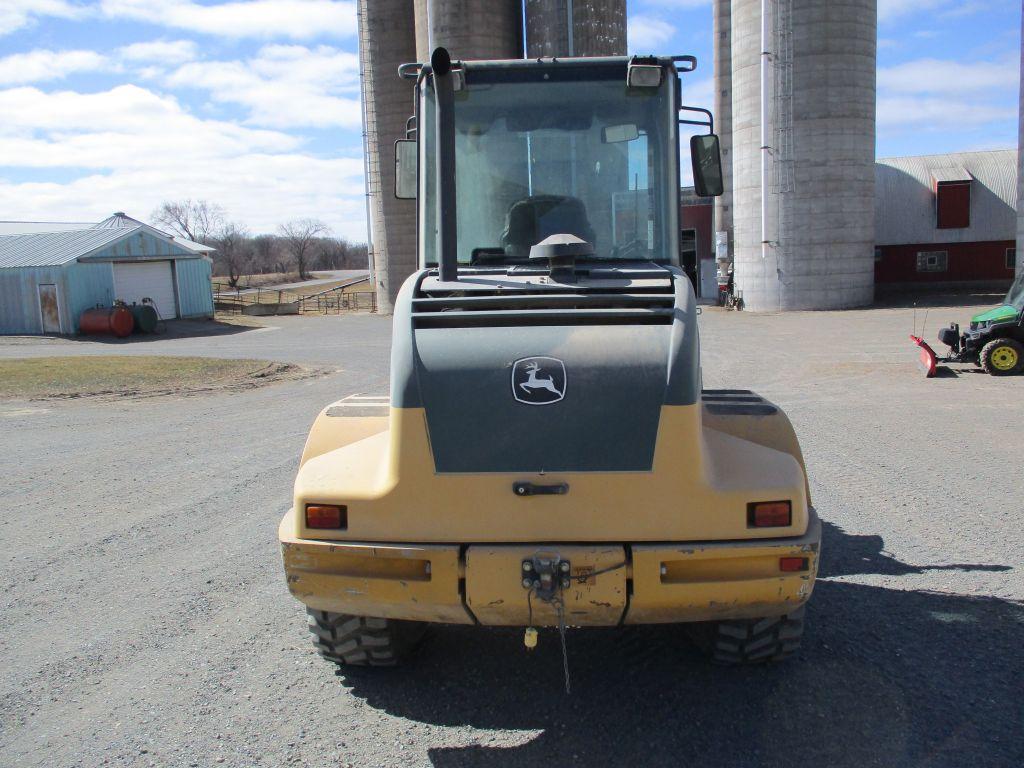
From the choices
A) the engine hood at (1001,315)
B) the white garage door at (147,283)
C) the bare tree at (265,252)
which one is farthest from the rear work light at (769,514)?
the bare tree at (265,252)

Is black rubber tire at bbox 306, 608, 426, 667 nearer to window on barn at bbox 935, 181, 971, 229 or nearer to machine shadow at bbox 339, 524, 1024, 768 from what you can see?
machine shadow at bbox 339, 524, 1024, 768

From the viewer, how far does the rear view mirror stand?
487 centimetres

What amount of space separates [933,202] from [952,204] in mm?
772

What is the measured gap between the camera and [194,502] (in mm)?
7797

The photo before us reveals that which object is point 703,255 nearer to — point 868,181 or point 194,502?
point 868,181

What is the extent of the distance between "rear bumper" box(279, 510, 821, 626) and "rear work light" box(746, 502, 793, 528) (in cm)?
7

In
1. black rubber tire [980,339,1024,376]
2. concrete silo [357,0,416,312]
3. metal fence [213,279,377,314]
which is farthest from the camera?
metal fence [213,279,377,314]

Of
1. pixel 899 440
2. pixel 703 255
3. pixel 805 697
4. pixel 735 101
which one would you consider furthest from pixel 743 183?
pixel 805 697

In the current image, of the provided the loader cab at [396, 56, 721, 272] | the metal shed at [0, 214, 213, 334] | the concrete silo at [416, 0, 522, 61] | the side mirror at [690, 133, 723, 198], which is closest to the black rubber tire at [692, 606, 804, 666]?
the loader cab at [396, 56, 721, 272]

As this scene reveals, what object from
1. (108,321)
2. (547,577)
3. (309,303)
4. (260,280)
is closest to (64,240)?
(108,321)

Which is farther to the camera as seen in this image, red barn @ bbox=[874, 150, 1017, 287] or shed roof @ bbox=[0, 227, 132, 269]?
red barn @ bbox=[874, 150, 1017, 287]

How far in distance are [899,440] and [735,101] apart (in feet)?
85.9

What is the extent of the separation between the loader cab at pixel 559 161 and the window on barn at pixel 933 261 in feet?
121

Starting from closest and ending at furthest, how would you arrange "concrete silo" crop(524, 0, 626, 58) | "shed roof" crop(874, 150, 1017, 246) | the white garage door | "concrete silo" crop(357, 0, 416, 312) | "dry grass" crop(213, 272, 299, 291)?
"concrete silo" crop(524, 0, 626, 58) → the white garage door → "shed roof" crop(874, 150, 1017, 246) → "concrete silo" crop(357, 0, 416, 312) → "dry grass" crop(213, 272, 299, 291)
